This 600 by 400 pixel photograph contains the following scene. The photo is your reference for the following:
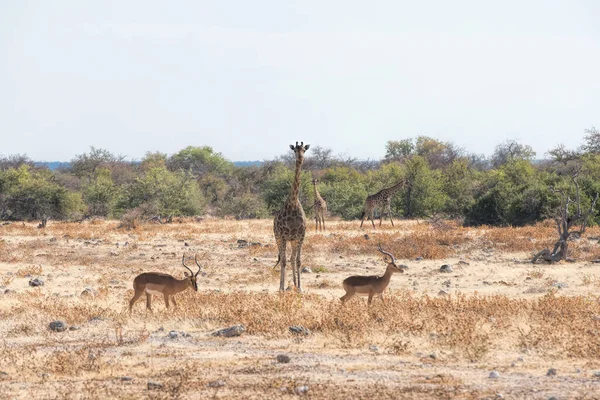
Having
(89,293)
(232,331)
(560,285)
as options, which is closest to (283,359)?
(232,331)

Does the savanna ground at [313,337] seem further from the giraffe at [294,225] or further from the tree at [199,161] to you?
the tree at [199,161]

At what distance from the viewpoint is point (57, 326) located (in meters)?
11.8

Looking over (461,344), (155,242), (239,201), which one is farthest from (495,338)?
(239,201)

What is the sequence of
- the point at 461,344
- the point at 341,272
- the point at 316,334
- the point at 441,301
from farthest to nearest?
the point at 341,272 → the point at 441,301 → the point at 316,334 → the point at 461,344

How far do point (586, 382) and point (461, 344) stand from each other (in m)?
1.97

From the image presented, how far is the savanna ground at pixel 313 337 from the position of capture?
816 centimetres

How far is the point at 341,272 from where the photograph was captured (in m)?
19.8

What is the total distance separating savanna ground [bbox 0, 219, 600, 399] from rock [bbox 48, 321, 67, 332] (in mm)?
106

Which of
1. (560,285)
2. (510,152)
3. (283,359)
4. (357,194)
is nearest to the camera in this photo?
(283,359)

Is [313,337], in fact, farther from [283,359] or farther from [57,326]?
[57,326]

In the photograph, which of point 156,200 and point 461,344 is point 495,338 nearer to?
point 461,344

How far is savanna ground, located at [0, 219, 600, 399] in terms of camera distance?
8164 millimetres

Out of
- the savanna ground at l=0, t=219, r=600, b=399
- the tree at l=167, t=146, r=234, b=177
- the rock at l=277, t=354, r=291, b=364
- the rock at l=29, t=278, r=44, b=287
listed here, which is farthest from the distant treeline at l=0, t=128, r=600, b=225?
the tree at l=167, t=146, r=234, b=177

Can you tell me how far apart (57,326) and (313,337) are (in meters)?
4.21
